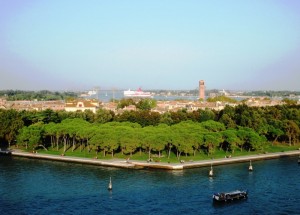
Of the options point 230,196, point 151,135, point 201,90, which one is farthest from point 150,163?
point 201,90

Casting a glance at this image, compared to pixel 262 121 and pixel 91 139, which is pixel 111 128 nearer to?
pixel 91 139

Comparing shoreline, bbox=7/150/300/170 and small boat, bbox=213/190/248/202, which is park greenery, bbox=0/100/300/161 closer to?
shoreline, bbox=7/150/300/170

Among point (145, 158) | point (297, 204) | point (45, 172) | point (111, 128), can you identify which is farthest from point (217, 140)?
point (45, 172)

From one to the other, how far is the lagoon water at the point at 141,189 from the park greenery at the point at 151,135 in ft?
13.2

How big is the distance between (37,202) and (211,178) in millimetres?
15808

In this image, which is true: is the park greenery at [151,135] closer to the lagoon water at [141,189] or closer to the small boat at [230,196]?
the lagoon water at [141,189]

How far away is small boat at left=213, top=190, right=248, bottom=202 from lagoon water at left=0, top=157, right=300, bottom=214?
0.44 meters

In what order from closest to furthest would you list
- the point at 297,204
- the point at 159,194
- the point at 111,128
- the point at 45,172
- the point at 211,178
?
the point at 297,204 < the point at 159,194 < the point at 211,178 < the point at 45,172 < the point at 111,128

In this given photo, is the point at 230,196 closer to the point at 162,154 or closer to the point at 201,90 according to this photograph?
the point at 162,154

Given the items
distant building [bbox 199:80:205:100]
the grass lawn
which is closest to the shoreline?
the grass lawn

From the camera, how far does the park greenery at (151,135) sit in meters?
45.5

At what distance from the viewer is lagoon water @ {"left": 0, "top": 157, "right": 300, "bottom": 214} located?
3002 centimetres

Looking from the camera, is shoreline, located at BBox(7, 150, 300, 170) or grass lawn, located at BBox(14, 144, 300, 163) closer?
shoreline, located at BBox(7, 150, 300, 170)

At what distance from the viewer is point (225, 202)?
1243 inches
